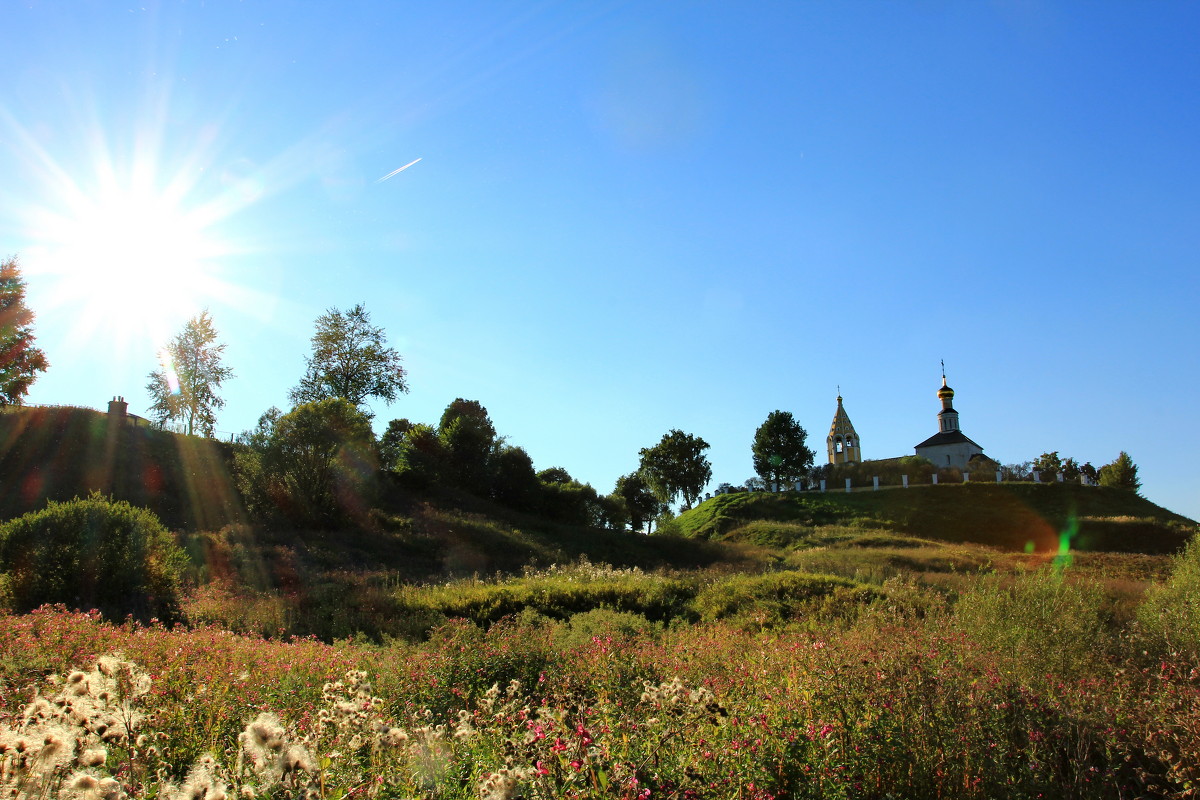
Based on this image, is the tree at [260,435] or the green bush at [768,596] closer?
the green bush at [768,596]

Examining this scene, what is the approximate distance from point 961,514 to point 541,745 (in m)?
43.0

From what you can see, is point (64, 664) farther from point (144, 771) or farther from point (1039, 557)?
point (1039, 557)

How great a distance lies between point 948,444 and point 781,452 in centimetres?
1688

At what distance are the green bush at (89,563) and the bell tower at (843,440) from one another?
67706 millimetres

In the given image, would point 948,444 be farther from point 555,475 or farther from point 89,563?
point 89,563

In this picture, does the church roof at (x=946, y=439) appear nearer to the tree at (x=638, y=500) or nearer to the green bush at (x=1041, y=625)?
the tree at (x=638, y=500)

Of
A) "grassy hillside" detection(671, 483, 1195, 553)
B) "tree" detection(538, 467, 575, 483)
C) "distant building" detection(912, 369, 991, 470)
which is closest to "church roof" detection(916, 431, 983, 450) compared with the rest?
"distant building" detection(912, 369, 991, 470)

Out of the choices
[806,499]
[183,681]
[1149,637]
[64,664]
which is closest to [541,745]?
[183,681]

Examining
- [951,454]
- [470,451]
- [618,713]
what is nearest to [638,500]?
[470,451]

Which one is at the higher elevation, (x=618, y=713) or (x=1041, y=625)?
(x=1041, y=625)

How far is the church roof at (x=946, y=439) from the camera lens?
67500 mm

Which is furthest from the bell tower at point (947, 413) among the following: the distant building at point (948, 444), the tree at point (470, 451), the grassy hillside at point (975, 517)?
the tree at point (470, 451)

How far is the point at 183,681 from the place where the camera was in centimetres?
498

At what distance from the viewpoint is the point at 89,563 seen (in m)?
11.9
